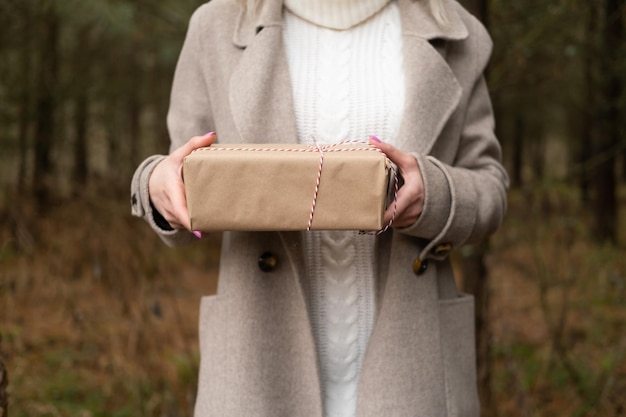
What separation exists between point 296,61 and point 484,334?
1.89m

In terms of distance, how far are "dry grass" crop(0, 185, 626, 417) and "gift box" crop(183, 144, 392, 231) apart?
135cm

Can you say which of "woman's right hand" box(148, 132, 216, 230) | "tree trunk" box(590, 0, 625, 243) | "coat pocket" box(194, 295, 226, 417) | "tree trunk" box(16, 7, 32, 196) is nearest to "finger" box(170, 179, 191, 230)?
"woman's right hand" box(148, 132, 216, 230)

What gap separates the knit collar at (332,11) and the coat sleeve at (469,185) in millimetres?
325

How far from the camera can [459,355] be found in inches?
65.0

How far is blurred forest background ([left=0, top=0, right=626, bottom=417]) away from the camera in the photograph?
3449mm

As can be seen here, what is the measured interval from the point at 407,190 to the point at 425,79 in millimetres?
337

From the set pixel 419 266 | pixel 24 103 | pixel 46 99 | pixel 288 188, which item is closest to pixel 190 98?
pixel 288 188

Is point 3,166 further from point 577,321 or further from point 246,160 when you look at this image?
point 246,160

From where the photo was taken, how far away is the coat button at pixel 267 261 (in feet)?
5.04

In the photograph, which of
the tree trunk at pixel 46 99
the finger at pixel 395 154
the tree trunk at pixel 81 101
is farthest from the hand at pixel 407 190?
the tree trunk at pixel 81 101

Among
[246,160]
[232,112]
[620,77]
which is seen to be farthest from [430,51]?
[620,77]

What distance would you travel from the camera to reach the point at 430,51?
1629 millimetres

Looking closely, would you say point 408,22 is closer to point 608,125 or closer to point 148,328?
point 148,328

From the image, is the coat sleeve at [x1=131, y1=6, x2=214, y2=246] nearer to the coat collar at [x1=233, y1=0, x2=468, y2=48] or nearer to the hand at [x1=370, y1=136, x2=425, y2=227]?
the coat collar at [x1=233, y1=0, x2=468, y2=48]
